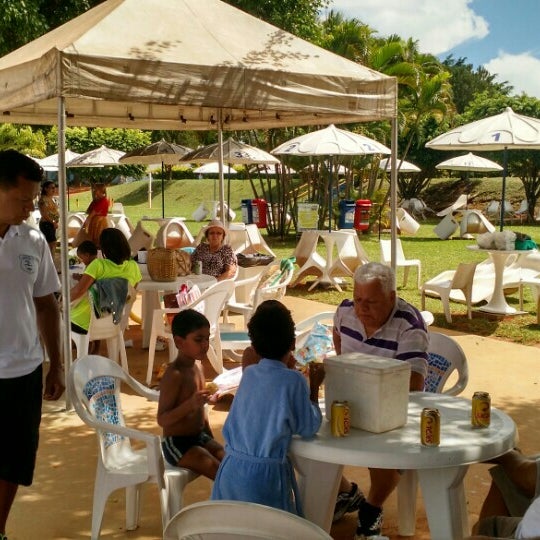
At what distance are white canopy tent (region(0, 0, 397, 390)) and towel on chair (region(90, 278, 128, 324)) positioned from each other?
0.65 metres

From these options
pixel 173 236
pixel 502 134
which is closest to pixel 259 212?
pixel 173 236

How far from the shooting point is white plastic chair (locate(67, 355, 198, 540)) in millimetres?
3266

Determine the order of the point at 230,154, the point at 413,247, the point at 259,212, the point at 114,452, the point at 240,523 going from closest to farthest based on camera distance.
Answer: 1. the point at 240,523
2. the point at 114,452
3. the point at 230,154
4. the point at 413,247
5. the point at 259,212

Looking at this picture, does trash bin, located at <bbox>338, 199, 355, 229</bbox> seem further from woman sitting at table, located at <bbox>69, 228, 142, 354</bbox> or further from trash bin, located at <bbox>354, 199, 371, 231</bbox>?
woman sitting at table, located at <bbox>69, 228, 142, 354</bbox>

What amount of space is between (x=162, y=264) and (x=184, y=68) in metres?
2.16

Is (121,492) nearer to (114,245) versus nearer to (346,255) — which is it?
(114,245)

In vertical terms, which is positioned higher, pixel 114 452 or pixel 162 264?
pixel 162 264

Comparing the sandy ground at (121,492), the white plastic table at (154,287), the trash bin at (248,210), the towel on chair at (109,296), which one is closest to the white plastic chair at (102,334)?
the towel on chair at (109,296)

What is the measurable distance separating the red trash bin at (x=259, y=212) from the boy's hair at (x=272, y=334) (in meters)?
16.6

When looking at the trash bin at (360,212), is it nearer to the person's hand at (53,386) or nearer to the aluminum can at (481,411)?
the person's hand at (53,386)

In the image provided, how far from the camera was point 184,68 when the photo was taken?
209 inches

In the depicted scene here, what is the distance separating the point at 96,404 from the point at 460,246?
16108 mm

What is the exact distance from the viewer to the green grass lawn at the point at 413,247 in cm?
902

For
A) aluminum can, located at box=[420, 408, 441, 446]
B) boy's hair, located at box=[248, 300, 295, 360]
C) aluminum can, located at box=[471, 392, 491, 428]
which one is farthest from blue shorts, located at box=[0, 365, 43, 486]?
aluminum can, located at box=[471, 392, 491, 428]
